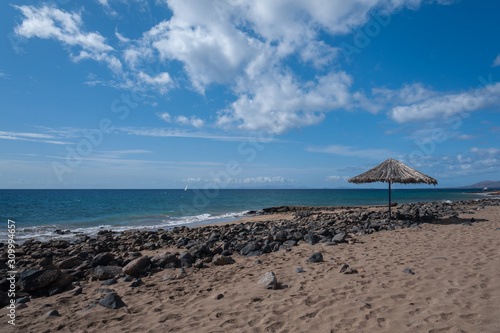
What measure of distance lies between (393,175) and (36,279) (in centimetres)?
1337

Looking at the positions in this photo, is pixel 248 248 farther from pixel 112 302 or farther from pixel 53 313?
pixel 53 313

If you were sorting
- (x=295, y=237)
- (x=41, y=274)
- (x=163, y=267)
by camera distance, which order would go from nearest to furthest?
(x=41, y=274) → (x=163, y=267) → (x=295, y=237)

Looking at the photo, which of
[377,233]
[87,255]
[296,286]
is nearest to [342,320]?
[296,286]

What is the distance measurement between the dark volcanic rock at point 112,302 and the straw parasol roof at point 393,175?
11.9 m

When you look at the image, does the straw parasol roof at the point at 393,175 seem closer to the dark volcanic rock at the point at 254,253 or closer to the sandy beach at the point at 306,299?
the sandy beach at the point at 306,299

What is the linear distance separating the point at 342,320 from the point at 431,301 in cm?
160

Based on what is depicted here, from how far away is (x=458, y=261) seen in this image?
19.4 ft

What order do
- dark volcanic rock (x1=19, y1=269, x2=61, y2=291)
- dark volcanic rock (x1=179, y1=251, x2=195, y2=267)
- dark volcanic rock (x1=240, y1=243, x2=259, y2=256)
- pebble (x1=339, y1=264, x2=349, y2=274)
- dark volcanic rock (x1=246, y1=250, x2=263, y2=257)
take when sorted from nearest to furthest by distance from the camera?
1. dark volcanic rock (x1=19, y1=269, x2=61, y2=291)
2. pebble (x1=339, y1=264, x2=349, y2=274)
3. dark volcanic rock (x1=179, y1=251, x2=195, y2=267)
4. dark volcanic rock (x1=246, y1=250, x2=263, y2=257)
5. dark volcanic rock (x1=240, y1=243, x2=259, y2=256)

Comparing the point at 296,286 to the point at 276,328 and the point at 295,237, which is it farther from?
the point at 295,237

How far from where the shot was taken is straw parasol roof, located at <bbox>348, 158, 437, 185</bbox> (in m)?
12.2

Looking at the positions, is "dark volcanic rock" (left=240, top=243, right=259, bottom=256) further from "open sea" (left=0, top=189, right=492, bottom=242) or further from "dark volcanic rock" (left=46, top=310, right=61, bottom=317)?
"open sea" (left=0, top=189, right=492, bottom=242)

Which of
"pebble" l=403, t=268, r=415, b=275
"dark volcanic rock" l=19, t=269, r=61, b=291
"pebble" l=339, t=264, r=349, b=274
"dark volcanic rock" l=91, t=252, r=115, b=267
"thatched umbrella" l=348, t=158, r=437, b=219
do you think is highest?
"thatched umbrella" l=348, t=158, r=437, b=219

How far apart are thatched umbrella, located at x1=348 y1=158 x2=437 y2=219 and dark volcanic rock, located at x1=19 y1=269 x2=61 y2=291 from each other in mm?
12674

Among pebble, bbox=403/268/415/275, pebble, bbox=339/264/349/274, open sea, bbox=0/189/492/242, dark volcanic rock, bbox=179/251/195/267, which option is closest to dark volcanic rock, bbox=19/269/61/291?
dark volcanic rock, bbox=179/251/195/267
